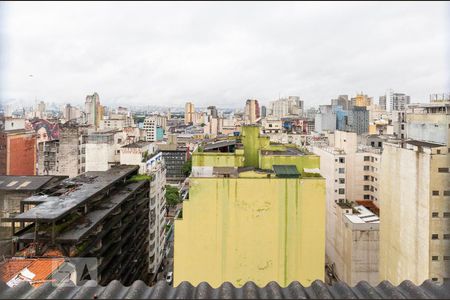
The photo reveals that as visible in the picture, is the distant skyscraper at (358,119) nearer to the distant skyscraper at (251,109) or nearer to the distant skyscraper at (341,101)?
the distant skyscraper at (341,101)

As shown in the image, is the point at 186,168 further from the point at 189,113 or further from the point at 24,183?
the point at 189,113

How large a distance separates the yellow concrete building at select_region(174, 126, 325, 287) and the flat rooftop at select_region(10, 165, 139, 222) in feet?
8.73

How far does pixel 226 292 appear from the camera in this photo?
1.77 metres

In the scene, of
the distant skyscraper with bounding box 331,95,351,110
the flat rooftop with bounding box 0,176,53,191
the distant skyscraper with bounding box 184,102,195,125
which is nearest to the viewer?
the flat rooftop with bounding box 0,176,53,191

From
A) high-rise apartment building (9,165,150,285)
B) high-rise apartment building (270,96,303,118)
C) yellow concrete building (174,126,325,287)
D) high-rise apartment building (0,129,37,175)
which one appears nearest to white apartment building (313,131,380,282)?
high-rise apartment building (9,165,150,285)

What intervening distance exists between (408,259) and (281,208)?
5142mm

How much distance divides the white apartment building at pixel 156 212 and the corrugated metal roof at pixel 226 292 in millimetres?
14625

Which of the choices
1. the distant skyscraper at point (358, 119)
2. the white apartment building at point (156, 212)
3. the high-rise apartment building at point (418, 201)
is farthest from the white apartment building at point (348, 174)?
the distant skyscraper at point (358, 119)

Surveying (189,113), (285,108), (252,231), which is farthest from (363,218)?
(189,113)

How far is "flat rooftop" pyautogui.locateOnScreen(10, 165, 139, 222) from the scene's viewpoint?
8156 mm

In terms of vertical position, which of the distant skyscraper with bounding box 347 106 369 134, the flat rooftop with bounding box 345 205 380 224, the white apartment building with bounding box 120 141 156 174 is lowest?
the flat rooftop with bounding box 345 205 380 224

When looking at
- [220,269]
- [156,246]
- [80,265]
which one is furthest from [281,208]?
[156,246]

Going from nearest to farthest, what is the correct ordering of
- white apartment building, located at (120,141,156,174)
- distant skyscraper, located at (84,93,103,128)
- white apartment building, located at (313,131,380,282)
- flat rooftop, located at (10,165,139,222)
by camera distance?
flat rooftop, located at (10,165,139,222)
white apartment building, located at (120,141,156,174)
white apartment building, located at (313,131,380,282)
distant skyscraper, located at (84,93,103,128)

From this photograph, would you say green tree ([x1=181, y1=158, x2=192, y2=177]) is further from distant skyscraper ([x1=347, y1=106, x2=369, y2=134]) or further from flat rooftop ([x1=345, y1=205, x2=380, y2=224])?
flat rooftop ([x1=345, y1=205, x2=380, y2=224])
